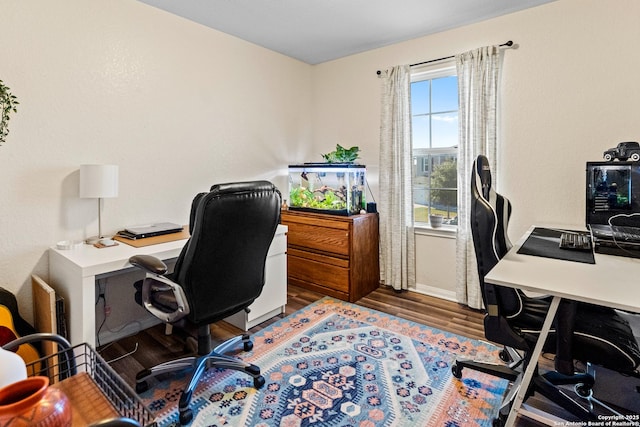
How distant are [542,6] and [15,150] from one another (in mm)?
3695

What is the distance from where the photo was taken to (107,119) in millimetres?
2344

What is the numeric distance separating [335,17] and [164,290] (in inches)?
95.6

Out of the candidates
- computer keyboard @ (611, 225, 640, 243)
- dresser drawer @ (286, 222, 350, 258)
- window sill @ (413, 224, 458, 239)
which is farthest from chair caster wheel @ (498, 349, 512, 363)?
dresser drawer @ (286, 222, 350, 258)

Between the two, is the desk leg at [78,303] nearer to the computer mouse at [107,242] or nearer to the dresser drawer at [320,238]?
the computer mouse at [107,242]

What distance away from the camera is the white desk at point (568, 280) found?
1.17 m

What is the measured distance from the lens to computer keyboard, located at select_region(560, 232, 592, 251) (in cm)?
178

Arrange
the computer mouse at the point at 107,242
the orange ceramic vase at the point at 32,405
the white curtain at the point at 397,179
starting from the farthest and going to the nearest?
the white curtain at the point at 397,179 → the computer mouse at the point at 107,242 → the orange ceramic vase at the point at 32,405

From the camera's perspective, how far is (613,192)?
2.12 metres

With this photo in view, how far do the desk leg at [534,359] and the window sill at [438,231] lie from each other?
1706mm

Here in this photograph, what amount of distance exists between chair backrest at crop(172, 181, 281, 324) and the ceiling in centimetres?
168

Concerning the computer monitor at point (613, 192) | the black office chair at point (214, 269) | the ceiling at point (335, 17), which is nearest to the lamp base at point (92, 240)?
the black office chair at point (214, 269)

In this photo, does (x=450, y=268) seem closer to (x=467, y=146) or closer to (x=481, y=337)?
(x=481, y=337)

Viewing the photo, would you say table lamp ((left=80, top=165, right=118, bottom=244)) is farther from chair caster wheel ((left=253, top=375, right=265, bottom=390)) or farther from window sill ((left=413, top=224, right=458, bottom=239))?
window sill ((left=413, top=224, right=458, bottom=239))

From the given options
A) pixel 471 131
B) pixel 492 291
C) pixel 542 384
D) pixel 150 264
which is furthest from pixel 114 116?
pixel 542 384
